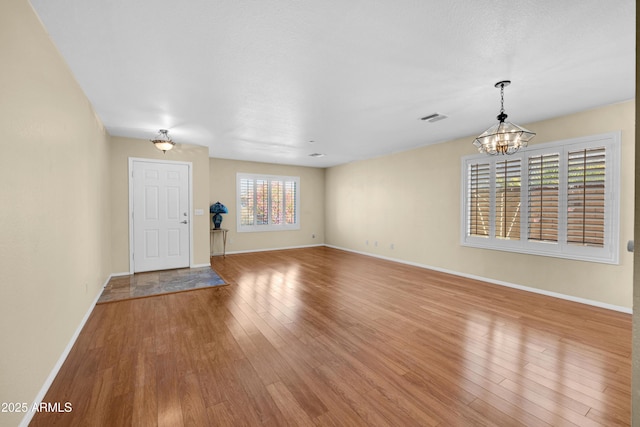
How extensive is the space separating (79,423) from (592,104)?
18.9ft

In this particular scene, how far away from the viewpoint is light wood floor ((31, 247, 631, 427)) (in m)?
1.69

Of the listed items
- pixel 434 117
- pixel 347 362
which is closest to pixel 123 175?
pixel 347 362

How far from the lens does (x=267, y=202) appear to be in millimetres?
7883

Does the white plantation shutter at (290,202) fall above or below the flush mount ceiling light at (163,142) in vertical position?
below

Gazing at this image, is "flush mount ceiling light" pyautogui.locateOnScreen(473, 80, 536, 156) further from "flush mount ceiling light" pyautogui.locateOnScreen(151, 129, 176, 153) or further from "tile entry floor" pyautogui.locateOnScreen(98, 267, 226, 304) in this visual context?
"flush mount ceiling light" pyautogui.locateOnScreen(151, 129, 176, 153)

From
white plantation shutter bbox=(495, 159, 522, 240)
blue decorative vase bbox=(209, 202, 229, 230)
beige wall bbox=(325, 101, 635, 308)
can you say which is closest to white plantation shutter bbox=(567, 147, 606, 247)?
beige wall bbox=(325, 101, 635, 308)

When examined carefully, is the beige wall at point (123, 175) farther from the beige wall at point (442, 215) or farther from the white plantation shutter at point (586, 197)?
the white plantation shutter at point (586, 197)

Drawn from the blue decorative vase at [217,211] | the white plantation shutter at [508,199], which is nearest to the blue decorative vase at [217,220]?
the blue decorative vase at [217,211]

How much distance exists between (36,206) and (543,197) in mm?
5543

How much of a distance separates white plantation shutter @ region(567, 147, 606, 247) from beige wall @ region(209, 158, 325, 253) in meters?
6.21

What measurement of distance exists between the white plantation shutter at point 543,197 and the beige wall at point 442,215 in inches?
12.1

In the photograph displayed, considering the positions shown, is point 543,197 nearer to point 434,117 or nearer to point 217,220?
point 434,117

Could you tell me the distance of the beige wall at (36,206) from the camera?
143cm

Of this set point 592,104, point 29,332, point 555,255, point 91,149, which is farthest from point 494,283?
point 91,149
